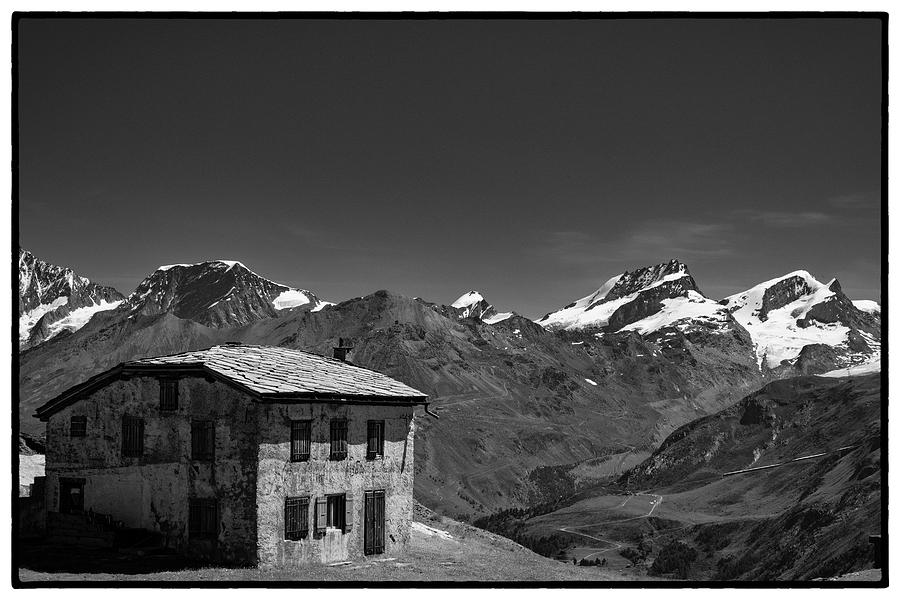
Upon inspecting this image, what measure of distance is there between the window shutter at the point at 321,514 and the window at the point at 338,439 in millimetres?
1424

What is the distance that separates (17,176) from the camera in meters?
23.3

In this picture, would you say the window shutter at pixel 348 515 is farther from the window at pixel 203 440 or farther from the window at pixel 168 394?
the window at pixel 168 394

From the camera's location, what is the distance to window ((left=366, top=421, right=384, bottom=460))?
33250mm

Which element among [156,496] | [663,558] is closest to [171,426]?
[156,496]

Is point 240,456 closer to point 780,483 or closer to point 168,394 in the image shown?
point 168,394

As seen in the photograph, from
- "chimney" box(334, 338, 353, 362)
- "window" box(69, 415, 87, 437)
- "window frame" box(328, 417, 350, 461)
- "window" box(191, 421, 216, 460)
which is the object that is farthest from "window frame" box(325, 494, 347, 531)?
"chimney" box(334, 338, 353, 362)

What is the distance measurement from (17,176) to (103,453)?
12308 mm

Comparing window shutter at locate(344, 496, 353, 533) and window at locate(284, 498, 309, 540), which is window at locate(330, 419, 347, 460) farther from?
window at locate(284, 498, 309, 540)

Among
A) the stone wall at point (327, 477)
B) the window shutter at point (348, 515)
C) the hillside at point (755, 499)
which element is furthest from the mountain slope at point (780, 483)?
the window shutter at point (348, 515)

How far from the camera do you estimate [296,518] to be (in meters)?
30.3

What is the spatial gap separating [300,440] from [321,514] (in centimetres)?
255

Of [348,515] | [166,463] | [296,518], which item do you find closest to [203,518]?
[166,463]

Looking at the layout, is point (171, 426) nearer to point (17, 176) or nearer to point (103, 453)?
point (103, 453)

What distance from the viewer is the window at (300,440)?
30344 mm
